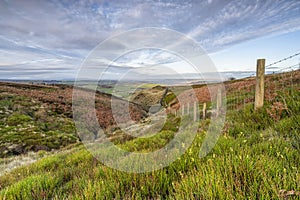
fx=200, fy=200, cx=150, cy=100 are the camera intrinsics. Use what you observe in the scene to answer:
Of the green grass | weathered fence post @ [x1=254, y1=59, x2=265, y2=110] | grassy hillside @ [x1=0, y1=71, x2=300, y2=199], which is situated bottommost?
the green grass

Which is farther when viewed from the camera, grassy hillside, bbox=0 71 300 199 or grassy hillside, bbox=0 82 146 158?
grassy hillside, bbox=0 82 146 158

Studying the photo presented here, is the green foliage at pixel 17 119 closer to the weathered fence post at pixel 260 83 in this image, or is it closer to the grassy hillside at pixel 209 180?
the grassy hillside at pixel 209 180

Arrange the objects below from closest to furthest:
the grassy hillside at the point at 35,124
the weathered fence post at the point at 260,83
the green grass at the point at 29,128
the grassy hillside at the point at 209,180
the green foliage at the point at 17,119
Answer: the grassy hillside at the point at 209,180 → the weathered fence post at the point at 260,83 → the green grass at the point at 29,128 → the grassy hillside at the point at 35,124 → the green foliage at the point at 17,119

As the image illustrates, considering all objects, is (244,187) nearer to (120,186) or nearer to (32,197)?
(120,186)

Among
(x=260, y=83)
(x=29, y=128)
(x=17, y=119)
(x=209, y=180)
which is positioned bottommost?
(x=29, y=128)

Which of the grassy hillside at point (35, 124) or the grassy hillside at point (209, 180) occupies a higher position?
the grassy hillside at point (209, 180)

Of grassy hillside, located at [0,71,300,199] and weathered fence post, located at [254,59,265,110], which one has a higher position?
weathered fence post, located at [254,59,265,110]

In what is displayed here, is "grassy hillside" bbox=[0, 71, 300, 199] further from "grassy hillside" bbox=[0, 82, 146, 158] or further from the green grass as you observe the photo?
"grassy hillside" bbox=[0, 82, 146, 158]

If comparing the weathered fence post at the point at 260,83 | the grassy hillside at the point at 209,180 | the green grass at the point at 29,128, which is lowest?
the green grass at the point at 29,128

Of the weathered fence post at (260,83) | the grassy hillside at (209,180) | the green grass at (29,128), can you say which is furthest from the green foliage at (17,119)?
the weathered fence post at (260,83)

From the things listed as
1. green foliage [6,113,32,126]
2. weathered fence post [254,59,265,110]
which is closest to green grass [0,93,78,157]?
green foliage [6,113,32,126]

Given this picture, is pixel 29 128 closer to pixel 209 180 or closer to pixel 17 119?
pixel 17 119

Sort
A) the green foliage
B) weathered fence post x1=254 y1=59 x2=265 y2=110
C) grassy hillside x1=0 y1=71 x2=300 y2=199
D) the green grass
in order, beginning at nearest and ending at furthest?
1. grassy hillside x1=0 y1=71 x2=300 y2=199
2. weathered fence post x1=254 y1=59 x2=265 y2=110
3. the green grass
4. the green foliage

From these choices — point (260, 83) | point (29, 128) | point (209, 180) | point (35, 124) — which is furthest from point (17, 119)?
point (209, 180)
